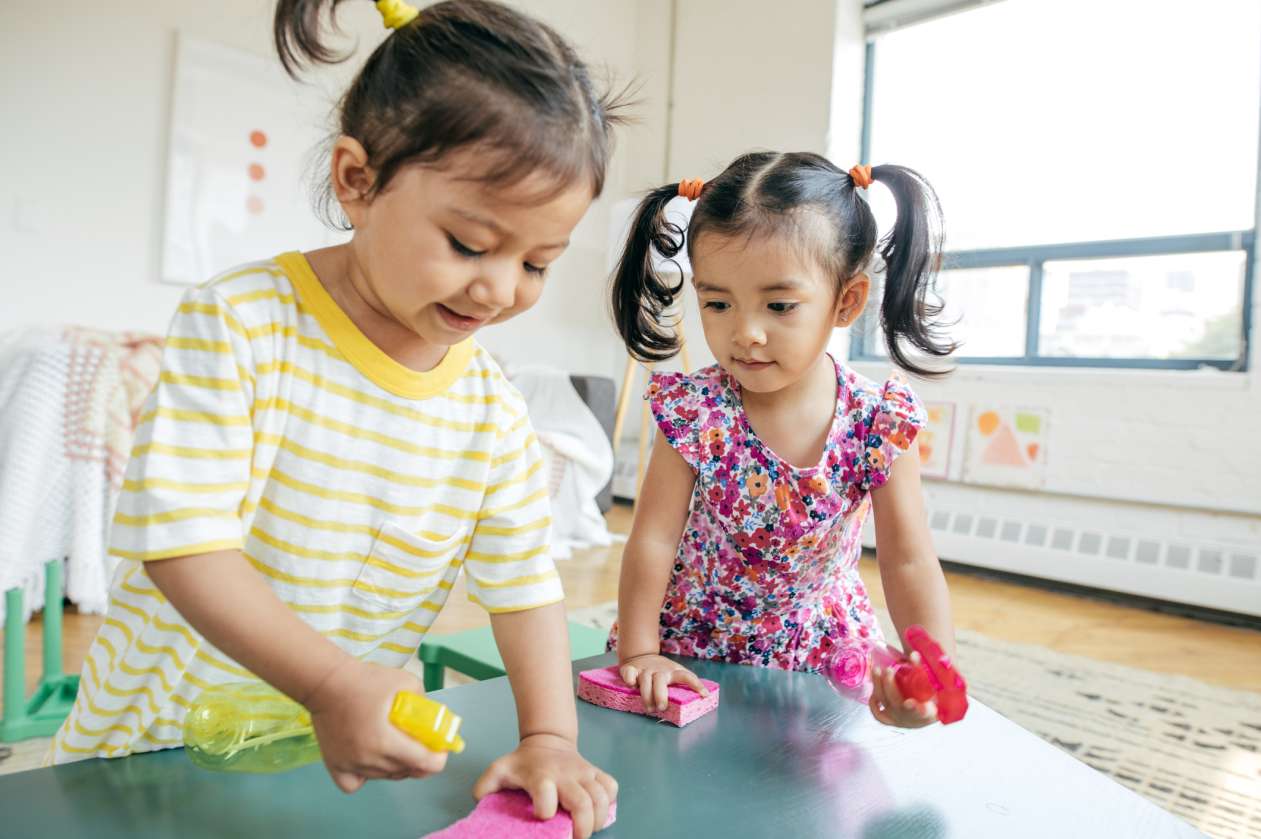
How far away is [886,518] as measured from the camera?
87cm

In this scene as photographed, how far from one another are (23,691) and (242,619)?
1.27 meters

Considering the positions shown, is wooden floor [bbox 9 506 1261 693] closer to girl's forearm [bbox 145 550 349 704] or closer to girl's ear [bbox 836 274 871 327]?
girl's ear [bbox 836 274 871 327]

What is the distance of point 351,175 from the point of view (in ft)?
1.72

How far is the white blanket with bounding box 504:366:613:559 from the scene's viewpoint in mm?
3207

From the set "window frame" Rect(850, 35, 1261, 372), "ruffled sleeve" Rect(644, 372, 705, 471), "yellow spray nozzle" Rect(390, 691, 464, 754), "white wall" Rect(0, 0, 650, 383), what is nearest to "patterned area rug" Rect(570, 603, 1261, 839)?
"ruffled sleeve" Rect(644, 372, 705, 471)

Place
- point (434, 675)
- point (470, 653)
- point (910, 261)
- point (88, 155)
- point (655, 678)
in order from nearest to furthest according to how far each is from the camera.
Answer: point (655, 678) < point (910, 261) < point (470, 653) < point (434, 675) < point (88, 155)

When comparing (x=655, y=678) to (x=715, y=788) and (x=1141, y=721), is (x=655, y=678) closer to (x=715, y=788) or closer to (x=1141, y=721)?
(x=715, y=788)

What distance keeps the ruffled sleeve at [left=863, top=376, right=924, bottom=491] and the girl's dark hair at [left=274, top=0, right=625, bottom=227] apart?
45 centimetres

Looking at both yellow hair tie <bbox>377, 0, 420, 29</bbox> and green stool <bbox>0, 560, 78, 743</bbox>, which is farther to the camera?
green stool <bbox>0, 560, 78, 743</bbox>

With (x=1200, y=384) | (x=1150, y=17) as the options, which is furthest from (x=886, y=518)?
(x=1150, y=17)

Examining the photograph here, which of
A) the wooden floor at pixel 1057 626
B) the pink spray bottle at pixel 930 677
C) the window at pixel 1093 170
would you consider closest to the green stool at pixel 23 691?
the wooden floor at pixel 1057 626

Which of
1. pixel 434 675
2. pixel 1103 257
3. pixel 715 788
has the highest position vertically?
pixel 1103 257

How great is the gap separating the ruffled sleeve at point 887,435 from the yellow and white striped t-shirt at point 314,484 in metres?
→ 0.37

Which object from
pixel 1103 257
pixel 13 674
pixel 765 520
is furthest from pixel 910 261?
pixel 1103 257
